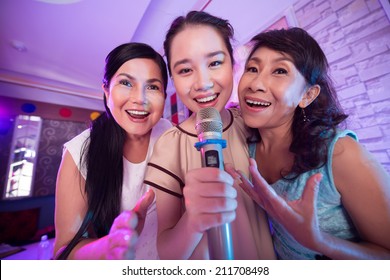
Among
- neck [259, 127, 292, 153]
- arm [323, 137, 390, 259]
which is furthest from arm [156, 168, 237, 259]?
neck [259, 127, 292, 153]

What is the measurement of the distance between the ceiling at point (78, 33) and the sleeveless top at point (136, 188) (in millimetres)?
300

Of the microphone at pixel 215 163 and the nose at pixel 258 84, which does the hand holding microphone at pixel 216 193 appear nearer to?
the microphone at pixel 215 163

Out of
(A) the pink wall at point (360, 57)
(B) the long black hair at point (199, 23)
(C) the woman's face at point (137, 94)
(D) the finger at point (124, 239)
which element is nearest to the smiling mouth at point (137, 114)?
(C) the woman's face at point (137, 94)

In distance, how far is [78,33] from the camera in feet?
2.46

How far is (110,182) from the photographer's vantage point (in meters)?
0.77

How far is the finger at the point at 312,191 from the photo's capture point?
339 mm

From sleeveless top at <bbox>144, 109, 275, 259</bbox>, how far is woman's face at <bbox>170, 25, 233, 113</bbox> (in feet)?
0.47

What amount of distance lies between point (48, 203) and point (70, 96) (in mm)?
1504

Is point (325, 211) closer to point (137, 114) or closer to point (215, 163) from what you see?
point (215, 163)

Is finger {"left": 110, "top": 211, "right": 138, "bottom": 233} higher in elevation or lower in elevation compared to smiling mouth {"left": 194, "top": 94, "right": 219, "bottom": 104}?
lower

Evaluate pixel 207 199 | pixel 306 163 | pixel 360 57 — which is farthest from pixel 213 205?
pixel 360 57

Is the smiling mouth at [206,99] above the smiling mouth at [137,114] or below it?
below

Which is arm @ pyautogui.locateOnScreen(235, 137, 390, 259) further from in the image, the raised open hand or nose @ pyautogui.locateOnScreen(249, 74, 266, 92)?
nose @ pyautogui.locateOnScreen(249, 74, 266, 92)

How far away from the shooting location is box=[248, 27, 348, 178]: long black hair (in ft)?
1.77
